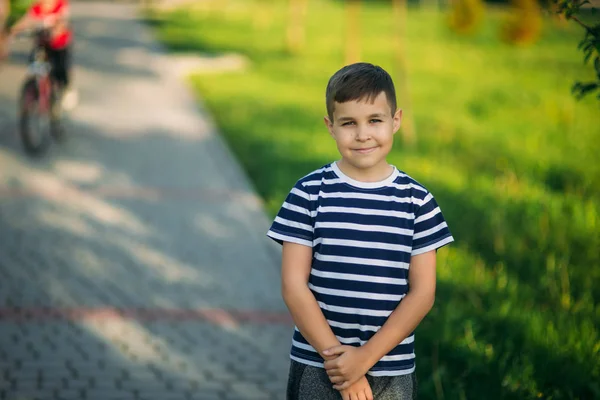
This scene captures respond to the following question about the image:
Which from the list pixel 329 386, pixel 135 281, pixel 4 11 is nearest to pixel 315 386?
pixel 329 386

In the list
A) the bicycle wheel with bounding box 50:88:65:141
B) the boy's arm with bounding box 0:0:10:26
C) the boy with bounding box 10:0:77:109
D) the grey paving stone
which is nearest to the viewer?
the grey paving stone

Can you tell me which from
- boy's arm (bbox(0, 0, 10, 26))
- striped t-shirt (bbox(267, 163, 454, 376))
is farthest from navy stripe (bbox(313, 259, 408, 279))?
boy's arm (bbox(0, 0, 10, 26))

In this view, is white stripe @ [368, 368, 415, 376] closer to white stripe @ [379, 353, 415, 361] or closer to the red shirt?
white stripe @ [379, 353, 415, 361]

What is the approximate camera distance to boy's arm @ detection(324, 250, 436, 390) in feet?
8.06

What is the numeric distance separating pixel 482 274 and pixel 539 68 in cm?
1861

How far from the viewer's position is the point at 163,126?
42.5 feet

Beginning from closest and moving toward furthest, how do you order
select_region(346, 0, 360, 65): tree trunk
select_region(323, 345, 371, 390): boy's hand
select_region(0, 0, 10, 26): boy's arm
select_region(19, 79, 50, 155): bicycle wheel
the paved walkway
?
select_region(323, 345, 371, 390): boy's hand
the paved walkway
select_region(19, 79, 50, 155): bicycle wheel
select_region(346, 0, 360, 65): tree trunk
select_region(0, 0, 10, 26): boy's arm

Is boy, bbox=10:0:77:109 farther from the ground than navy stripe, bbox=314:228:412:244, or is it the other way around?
boy, bbox=10:0:77:109

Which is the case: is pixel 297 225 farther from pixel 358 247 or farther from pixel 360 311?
pixel 360 311

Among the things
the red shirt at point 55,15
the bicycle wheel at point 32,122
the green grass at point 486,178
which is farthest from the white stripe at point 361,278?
the red shirt at point 55,15

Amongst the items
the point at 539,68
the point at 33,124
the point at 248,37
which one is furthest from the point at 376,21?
the point at 33,124

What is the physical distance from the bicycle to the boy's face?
7.88 meters

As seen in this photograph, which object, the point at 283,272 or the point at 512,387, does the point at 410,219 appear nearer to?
the point at 283,272

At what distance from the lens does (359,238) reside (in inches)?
98.5
